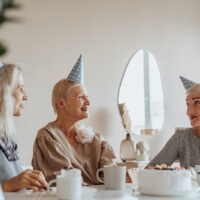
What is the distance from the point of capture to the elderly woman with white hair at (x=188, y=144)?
5.82 feet

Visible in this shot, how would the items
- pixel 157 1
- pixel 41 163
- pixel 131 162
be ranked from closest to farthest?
pixel 41 163 < pixel 131 162 < pixel 157 1

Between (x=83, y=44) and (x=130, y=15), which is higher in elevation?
(x=130, y=15)

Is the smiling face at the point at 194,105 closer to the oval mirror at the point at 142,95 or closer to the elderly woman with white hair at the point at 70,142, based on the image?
the elderly woman with white hair at the point at 70,142

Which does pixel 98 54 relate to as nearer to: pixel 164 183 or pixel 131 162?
pixel 131 162

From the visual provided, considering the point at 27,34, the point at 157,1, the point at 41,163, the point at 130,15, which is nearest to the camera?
the point at 41,163

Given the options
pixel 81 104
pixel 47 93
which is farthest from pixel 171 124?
pixel 81 104

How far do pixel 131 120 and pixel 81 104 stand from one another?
1.55 m

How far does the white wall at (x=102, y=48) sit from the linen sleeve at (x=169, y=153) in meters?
1.09

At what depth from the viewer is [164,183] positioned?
1.07 m

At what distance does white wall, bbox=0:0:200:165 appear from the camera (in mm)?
2619

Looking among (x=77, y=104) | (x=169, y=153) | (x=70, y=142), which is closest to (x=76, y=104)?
(x=77, y=104)

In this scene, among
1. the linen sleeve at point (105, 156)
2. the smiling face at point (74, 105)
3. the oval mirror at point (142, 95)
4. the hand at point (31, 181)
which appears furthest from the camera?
the oval mirror at point (142, 95)

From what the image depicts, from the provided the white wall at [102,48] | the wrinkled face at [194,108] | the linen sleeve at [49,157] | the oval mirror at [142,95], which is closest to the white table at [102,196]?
the linen sleeve at [49,157]

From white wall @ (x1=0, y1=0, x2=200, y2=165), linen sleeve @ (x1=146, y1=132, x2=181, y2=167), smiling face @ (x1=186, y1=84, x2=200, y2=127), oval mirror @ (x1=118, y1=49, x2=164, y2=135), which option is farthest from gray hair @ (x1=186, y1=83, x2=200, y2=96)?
oval mirror @ (x1=118, y1=49, x2=164, y2=135)
